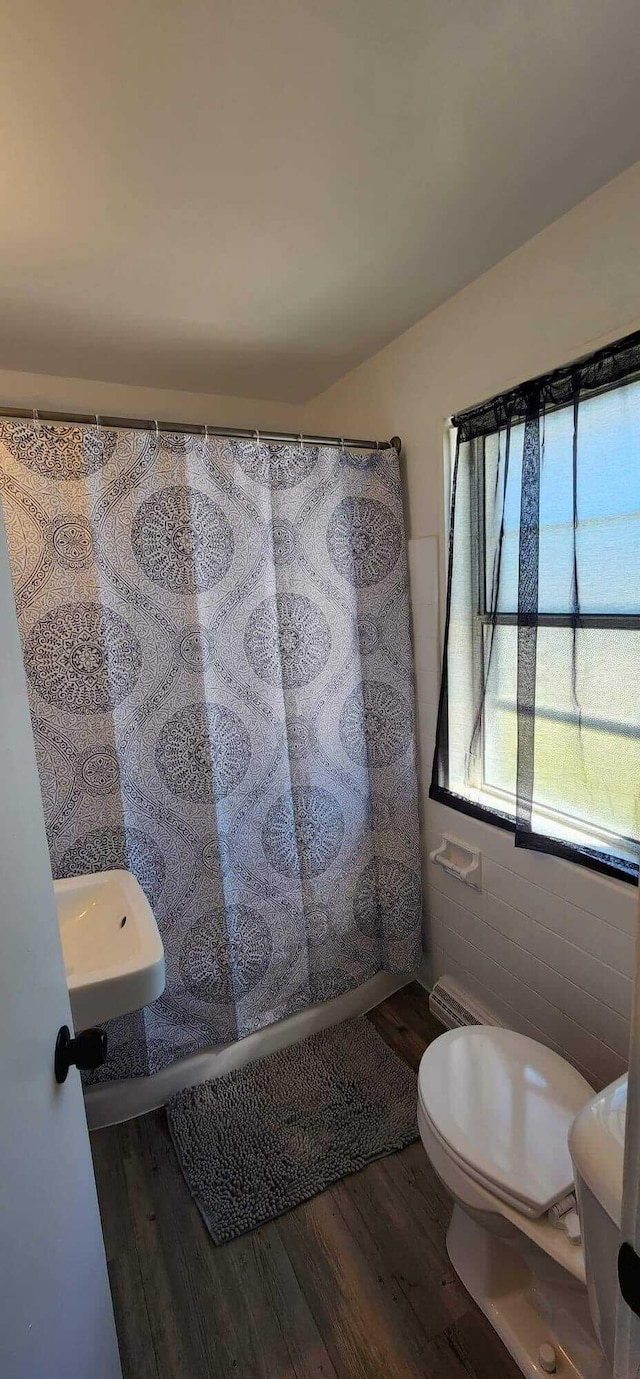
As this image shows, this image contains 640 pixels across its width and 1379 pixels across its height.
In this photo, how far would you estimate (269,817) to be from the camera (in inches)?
68.2

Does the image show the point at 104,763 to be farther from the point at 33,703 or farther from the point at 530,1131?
the point at 530,1131

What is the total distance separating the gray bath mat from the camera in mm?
1411

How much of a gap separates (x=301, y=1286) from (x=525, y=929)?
942mm

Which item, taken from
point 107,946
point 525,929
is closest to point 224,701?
point 107,946

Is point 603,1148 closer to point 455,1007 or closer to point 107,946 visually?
point 107,946

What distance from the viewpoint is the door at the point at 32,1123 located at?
538 millimetres

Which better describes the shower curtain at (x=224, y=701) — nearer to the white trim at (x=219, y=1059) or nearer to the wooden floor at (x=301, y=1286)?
the white trim at (x=219, y=1059)

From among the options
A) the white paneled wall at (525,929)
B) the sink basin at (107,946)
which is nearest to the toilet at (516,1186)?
the white paneled wall at (525,929)

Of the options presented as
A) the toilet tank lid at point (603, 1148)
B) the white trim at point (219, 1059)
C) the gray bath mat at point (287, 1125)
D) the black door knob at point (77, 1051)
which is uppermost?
the toilet tank lid at point (603, 1148)

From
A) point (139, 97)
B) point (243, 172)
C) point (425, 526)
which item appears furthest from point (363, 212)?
point (425, 526)

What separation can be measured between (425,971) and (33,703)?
163 cm

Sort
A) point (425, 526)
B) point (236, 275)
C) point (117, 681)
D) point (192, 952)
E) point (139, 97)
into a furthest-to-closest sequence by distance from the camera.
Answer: point (425, 526), point (192, 952), point (117, 681), point (236, 275), point (139, 97)

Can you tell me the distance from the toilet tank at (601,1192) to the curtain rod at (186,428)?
1609 millimetres

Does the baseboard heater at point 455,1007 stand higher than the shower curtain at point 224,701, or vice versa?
the shower curtain at point 224,701
